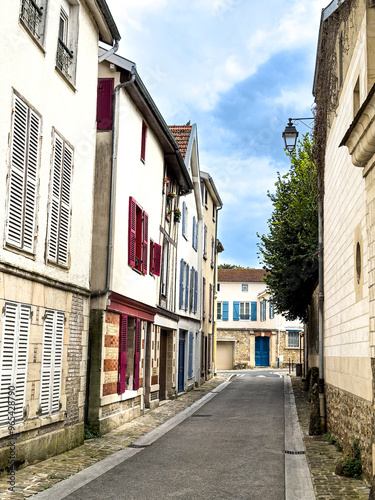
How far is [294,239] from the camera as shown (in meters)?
19.9

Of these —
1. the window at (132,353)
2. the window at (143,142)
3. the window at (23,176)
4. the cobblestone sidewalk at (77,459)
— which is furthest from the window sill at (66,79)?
the cobblestone sidewalk at (77,459)

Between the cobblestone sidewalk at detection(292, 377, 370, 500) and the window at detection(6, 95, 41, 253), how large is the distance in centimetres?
479

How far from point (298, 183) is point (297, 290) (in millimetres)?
3889

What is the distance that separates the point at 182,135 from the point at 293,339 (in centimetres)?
2868

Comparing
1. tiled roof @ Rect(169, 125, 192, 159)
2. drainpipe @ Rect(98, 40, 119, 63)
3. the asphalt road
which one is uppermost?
tiled roof @ Rect(169, 125, 192, 159)

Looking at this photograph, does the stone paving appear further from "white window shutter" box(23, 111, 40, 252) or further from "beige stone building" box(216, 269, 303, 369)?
"beige stone building" box(216, 269, 303, 369)

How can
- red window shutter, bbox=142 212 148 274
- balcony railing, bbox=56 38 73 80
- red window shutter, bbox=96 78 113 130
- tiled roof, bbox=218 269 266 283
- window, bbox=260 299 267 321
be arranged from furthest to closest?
tiled roof, bbox=218 269 266 283 < window, bbox=260 299 267 321 < red window shutter, bbox=142 212 148 274 < red window shutter, bbox=96 78 113 130 < balcony railing, bbox=56 38 73 80

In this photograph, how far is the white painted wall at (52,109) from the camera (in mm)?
7516

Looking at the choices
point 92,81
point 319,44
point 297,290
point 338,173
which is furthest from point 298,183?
point 92,81

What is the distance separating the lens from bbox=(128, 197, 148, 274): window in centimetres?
1330

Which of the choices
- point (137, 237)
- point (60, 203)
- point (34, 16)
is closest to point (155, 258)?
point (137, 237)

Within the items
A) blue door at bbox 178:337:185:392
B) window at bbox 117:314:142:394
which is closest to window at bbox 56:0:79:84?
window at bbox 117:314:142:394

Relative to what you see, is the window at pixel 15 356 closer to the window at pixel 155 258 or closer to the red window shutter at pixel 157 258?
the window at pixel 155 258

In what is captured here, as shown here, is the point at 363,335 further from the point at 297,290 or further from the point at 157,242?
the point at 297,290
